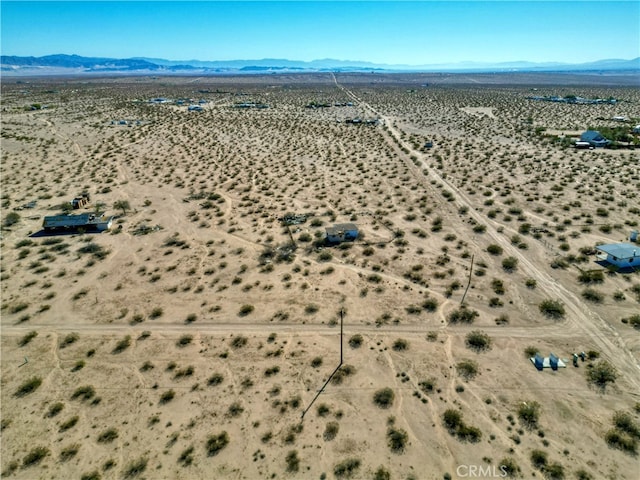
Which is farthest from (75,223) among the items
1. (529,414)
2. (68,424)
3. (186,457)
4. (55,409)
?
(529,414)

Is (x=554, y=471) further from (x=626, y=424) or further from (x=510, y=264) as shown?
(x=510, y=264)

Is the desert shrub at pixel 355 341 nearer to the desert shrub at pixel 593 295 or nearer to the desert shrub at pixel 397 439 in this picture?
the desert shrub at pixel 397 439

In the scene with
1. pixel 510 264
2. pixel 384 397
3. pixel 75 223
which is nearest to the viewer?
pixel 384 397

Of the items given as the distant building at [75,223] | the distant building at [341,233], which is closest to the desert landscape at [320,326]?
the distant building at [341,233]

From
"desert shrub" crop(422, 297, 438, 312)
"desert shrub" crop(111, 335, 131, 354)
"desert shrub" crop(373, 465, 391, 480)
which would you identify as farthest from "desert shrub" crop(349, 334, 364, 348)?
"desert shrub" crop(111, 335, 131, 354)

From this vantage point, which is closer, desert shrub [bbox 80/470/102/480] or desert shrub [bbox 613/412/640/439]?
desert shrub [bbox 80/470/102/480]

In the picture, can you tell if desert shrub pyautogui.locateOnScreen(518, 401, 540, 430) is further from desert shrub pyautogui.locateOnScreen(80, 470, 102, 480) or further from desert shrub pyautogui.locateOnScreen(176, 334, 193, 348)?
desert shrub pyautogui.locateOnScreen(80, 470, 102, 480)
